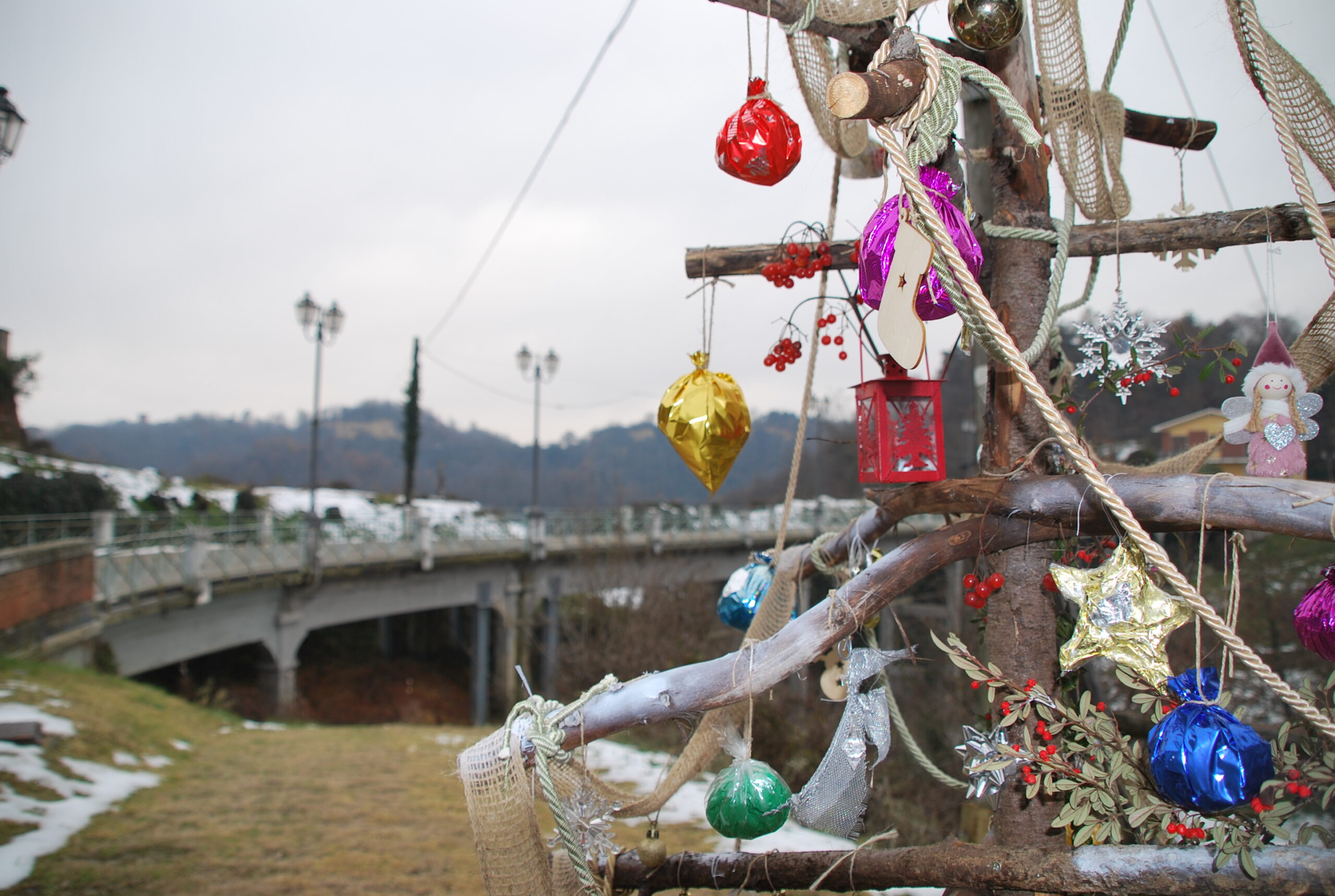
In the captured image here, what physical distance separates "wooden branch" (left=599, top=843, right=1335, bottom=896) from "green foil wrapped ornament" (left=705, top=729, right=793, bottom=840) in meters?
0.20

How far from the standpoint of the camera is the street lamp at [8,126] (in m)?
4.30

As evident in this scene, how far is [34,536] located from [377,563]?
6.67 meters

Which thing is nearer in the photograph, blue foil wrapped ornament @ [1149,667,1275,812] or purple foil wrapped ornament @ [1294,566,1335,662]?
blue foil wrapped ornament @ [1149,667,1275,812]

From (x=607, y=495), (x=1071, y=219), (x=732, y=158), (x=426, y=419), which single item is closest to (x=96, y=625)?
(x=732, y=158)

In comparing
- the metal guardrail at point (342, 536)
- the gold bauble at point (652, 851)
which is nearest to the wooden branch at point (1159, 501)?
the gold bauble at point (652, 851)

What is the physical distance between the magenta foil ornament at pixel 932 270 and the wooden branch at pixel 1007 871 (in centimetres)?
134

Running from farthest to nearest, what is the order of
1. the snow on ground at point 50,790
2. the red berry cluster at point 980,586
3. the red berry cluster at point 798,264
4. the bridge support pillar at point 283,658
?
1. the bridge support pillar at point 283,658
2. the snow on ground at point 50,790
3. the red berry cluster at point 798,264
4. the red berry cluster at point 980,586

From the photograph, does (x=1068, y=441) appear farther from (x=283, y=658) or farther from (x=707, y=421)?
(x=283, y=658)

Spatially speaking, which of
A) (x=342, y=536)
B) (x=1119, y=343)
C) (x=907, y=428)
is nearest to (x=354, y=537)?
(x=342, y=536)

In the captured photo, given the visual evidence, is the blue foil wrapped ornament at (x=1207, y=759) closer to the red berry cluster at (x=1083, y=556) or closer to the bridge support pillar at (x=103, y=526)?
the red berry cluster at (x=1083, y=556)

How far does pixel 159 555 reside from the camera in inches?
469

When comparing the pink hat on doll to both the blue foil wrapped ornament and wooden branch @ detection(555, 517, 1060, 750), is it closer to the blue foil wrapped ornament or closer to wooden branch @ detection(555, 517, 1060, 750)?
wooden branch @ detection(555, 517, 1060, 750)

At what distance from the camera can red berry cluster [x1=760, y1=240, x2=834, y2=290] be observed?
2.40 metres

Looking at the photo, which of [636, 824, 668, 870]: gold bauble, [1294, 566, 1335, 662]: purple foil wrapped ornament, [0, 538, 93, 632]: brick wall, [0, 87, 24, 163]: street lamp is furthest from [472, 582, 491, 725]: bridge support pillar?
[1294, 566, 1335, 662]: purple foil wrapped ornament
